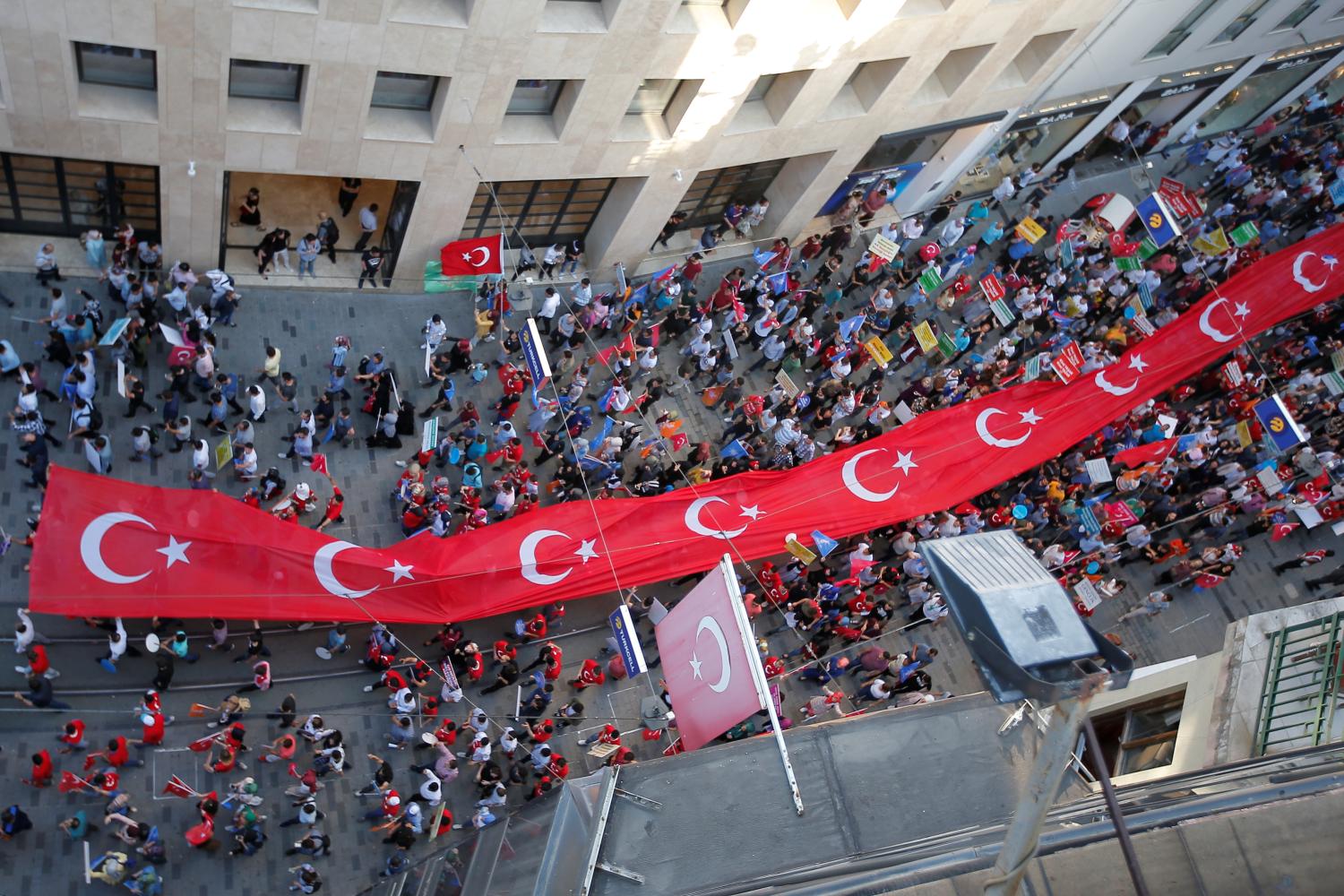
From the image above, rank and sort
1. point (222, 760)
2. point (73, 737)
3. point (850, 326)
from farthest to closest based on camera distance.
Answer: point (850, 326) < point (222, 760) < point (73, 737)

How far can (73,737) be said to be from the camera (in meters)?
24.5

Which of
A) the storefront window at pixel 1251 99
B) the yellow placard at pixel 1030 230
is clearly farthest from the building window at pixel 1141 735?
the storefront window at pixel 1251 99

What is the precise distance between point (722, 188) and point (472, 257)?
8.49 m

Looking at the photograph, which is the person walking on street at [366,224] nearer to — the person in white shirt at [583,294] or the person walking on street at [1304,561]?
the person in white shirt at [583,294]

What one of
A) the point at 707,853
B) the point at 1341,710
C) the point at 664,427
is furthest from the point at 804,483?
the point at 707,853

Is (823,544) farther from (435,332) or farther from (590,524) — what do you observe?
(435,332)

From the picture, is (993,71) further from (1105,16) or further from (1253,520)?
(1253,520)

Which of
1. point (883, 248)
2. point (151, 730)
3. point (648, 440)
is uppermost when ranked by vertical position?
point (883, 248)

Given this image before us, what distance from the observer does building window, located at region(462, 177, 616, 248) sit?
3469 cm

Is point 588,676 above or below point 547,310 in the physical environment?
below

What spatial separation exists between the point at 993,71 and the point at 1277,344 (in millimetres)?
12329

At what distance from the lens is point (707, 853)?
55.0 feet

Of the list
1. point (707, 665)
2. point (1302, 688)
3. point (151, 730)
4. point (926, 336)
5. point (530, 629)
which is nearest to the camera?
point (707, 665)

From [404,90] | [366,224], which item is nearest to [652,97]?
[404,90]
